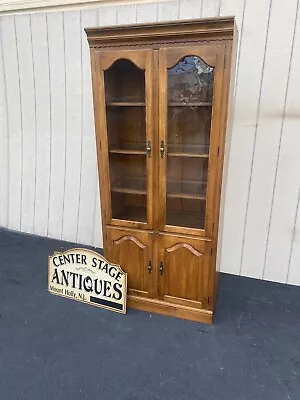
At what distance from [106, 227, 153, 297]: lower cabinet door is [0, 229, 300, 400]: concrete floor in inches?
7.2

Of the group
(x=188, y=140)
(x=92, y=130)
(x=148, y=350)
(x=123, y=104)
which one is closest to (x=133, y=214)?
(x=188, y=140)

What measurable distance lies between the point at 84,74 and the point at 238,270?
2.03m

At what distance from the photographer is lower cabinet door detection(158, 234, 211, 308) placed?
183 cm

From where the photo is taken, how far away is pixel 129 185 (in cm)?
196

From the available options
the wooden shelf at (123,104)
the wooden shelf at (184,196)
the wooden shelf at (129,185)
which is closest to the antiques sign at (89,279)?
the wooden shelf at (129,185)

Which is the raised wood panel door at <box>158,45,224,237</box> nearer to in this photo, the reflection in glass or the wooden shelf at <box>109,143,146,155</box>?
the reflection in glass

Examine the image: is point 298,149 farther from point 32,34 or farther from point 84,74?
point 32,34

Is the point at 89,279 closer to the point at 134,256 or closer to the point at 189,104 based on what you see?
the point at 134,256

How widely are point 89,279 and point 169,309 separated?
55 centimetres

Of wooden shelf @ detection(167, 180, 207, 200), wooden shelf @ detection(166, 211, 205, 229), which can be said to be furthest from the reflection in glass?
wooden shelf @ detection(166, 211, 205, 229)

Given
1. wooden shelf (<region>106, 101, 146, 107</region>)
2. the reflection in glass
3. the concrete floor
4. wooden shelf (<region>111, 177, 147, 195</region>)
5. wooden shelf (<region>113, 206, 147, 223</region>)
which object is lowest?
the concrete floor

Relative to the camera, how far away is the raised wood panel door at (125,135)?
168cm

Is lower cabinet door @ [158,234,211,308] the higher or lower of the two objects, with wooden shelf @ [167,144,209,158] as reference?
lower

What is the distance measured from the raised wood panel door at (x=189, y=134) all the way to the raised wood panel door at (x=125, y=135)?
0.09m
